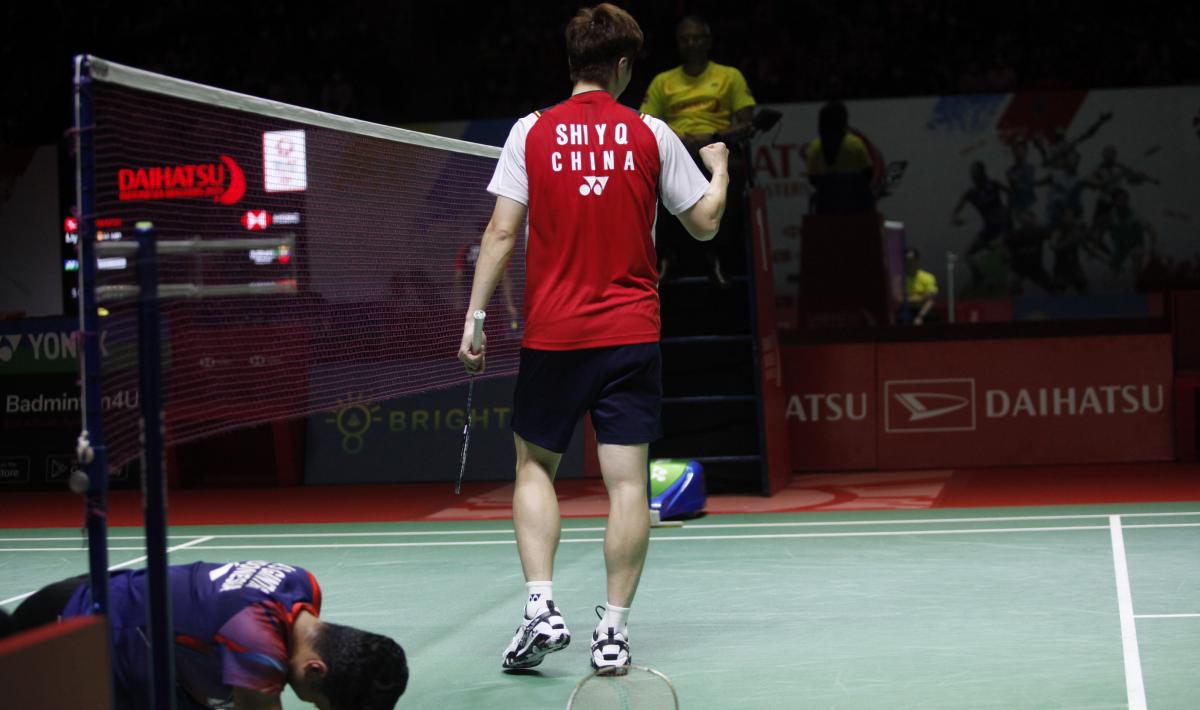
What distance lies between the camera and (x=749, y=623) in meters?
5.87

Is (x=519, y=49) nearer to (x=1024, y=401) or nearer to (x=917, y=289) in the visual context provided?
(x=917, y=289)

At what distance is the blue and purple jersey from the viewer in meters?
3.54

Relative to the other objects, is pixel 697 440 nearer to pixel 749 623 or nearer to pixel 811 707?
pixel 749 623

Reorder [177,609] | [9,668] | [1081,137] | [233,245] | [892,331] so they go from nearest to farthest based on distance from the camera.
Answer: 1. [9,668]
2. [233,245]
3. [177,609]
4. [892,331]
5. [1081,137]

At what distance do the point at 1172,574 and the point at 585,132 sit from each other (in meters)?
3.68

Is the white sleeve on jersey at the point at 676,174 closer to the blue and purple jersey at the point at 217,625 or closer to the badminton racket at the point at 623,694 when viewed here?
the badminton racket at the point at 623,694

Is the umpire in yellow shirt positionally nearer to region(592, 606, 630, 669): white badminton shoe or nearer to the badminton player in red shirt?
the badminton player in red shirt

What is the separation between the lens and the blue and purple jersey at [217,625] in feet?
11.6

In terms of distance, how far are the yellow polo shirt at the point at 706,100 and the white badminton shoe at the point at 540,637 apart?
6011 mm

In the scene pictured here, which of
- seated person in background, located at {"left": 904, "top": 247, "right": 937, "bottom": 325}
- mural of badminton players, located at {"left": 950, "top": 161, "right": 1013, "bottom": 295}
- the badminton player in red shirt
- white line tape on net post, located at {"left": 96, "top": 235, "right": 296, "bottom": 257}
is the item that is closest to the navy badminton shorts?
the badminton player in red shirt

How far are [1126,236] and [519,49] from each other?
9.03m

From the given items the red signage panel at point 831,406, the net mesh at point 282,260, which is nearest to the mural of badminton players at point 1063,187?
the red signage panel at point 831,406

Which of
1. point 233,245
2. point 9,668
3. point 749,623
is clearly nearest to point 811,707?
point 749,623

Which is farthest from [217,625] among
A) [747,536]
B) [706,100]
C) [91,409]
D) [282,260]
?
[706,100]
